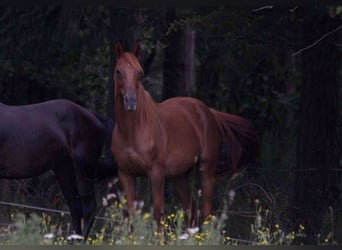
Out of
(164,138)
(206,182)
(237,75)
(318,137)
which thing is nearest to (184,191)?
(206,182)

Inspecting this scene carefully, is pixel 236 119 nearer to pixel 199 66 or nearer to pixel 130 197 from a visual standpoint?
pixel 130 197

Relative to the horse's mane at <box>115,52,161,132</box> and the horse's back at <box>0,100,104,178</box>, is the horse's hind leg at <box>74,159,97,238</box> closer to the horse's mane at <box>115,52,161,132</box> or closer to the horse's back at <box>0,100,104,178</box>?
the horse's back at <box>0,100,104,178</box>

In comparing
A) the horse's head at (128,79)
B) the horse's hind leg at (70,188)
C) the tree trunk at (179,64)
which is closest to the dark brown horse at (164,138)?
the horse's head at (128,79)

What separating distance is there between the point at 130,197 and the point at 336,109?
3.05 meters

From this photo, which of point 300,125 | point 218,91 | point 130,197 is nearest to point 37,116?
point 130,197

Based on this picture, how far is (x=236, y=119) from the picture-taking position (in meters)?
11.0

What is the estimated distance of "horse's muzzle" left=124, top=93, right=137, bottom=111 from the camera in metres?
8.98

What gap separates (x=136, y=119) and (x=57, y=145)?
112 centimetres

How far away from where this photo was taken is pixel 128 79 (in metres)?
9.12

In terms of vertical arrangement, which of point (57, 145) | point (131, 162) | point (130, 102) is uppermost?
point (130, 102)

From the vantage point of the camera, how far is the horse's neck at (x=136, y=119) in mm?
9602

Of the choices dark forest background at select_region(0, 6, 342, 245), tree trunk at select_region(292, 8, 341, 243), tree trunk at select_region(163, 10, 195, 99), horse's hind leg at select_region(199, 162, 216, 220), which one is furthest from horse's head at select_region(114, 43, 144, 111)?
tree trunk at select_region(163, 10, 195, 99)

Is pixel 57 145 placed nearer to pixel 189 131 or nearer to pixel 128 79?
pixel 189 131

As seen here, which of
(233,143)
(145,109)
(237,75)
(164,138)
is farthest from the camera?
(237,75)
